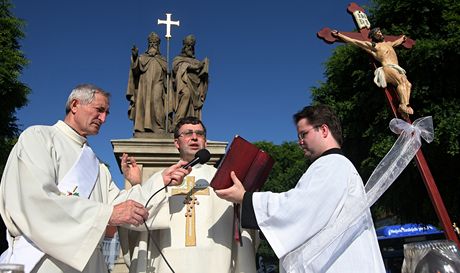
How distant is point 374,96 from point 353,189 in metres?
10.9

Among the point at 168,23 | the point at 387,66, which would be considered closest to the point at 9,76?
the point at 168,23

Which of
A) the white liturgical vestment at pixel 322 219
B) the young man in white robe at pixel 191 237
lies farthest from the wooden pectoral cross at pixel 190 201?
the white liturgical vestment at pixel 322 219

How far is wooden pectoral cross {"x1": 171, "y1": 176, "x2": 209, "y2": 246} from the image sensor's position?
136 inches

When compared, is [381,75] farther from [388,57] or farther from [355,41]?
[355,41]

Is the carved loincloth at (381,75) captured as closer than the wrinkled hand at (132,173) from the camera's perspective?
No

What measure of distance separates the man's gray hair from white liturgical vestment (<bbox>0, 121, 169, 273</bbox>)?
367mm

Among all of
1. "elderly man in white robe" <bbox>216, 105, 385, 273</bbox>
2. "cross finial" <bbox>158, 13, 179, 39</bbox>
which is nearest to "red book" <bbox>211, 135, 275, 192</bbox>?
"elderly man in white robe" <bbox>216, 105, 385, 273</bbox>

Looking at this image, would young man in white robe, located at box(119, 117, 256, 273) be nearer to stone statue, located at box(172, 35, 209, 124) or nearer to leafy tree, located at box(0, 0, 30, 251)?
stone statue, located at box(172, 35, 209, 124)

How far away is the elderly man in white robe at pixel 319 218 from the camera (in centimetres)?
255

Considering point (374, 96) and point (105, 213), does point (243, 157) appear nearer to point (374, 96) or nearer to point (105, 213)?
point (105, 213)

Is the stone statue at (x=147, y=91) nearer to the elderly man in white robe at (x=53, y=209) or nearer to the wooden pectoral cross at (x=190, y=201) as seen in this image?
the wooden pectoral cross at (x=190, y=201)

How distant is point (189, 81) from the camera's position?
666 cm

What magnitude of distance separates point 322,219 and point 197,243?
1.24m

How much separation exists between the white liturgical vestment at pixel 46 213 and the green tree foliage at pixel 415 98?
29.7ft
